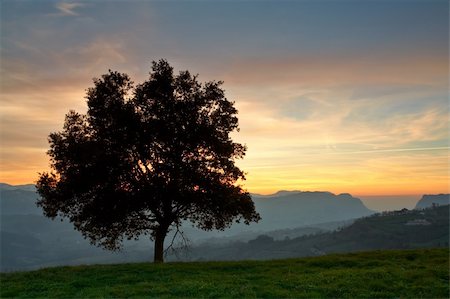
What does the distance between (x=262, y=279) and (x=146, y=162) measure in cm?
1851

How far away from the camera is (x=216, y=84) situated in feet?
143

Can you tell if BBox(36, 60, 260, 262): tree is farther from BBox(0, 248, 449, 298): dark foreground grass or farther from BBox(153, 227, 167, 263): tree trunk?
BBox(0, 248, 449, 298): dark foreground grass

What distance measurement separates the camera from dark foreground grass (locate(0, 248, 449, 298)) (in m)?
24.8

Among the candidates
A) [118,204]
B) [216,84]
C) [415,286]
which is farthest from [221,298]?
[216,84]

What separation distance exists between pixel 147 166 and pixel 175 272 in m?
12.3

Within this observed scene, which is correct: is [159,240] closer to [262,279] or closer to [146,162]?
[146,162]

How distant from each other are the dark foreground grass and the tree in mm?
5880

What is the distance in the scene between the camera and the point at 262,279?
95.0 ft

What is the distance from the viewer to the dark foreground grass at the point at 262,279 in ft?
81.3

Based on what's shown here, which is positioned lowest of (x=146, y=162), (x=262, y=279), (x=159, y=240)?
(x=262, y=279)

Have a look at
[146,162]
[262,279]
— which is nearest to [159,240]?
[146,162]

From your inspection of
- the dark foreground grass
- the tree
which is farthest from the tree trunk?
the dark foreground grass

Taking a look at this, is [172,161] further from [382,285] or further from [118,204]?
[382,285]

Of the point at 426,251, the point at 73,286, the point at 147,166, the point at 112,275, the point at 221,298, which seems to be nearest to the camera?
the point at 221,298
